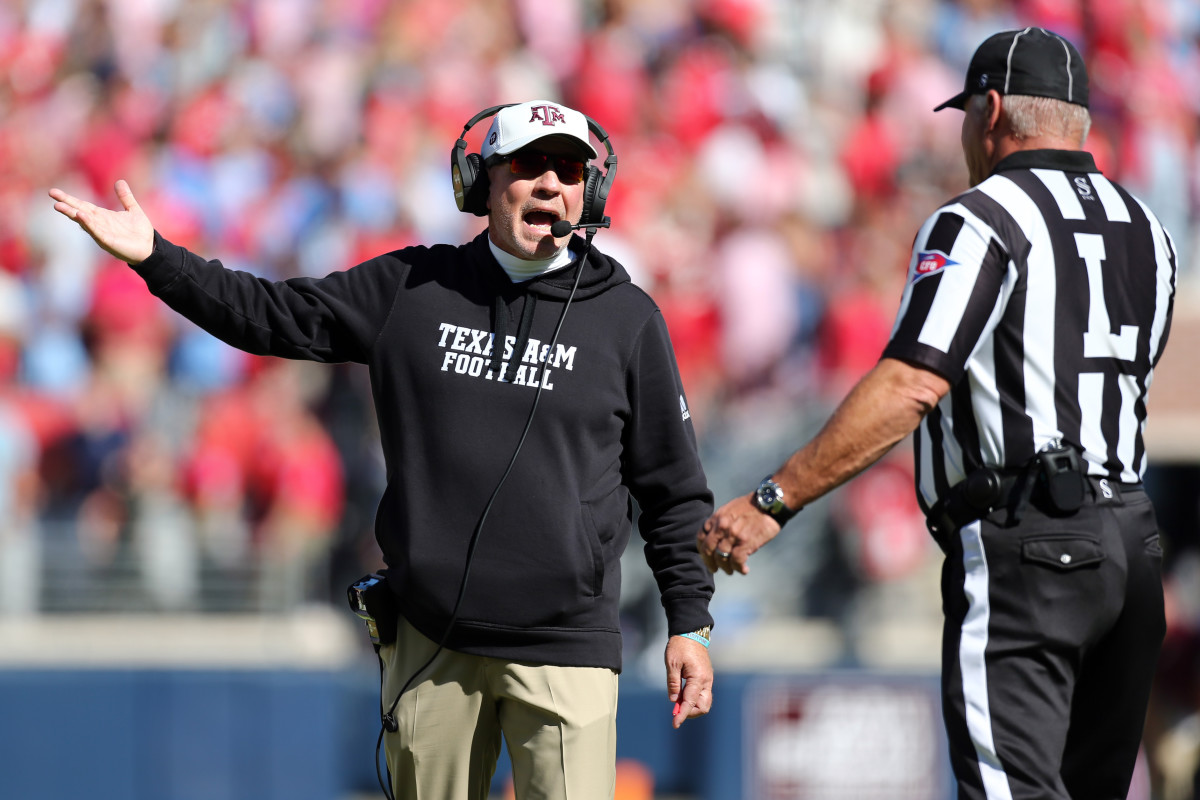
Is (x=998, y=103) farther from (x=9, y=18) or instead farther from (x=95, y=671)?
(x=9, y=18)

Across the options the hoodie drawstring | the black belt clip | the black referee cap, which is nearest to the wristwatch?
the black belt clip

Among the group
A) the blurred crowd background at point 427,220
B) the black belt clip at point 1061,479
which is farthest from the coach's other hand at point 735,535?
the blurred crowd background at point 427,220

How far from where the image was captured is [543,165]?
3354mm

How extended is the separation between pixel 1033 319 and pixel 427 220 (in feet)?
21.9

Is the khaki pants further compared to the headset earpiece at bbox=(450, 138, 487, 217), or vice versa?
the headset earpiece at bbox=(450, 138, 487, 217)

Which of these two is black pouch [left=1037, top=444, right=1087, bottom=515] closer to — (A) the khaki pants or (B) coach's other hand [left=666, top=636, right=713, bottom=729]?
(B) coach's other hand [left=666, top=636, right=713, bottom=729]

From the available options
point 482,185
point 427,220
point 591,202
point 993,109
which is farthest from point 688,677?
point 427,220

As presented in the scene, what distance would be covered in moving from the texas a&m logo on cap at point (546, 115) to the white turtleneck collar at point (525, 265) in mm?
285

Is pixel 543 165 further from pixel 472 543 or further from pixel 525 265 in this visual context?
pixel 472 543

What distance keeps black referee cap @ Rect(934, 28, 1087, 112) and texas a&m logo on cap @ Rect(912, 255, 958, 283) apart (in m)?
0.42

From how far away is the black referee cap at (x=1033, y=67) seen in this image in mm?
3195

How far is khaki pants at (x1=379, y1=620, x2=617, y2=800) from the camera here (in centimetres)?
320

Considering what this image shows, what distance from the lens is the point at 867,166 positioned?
32.3 feet

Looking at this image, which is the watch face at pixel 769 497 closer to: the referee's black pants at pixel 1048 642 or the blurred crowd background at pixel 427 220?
the referee's black pants at pixel 1048 642
